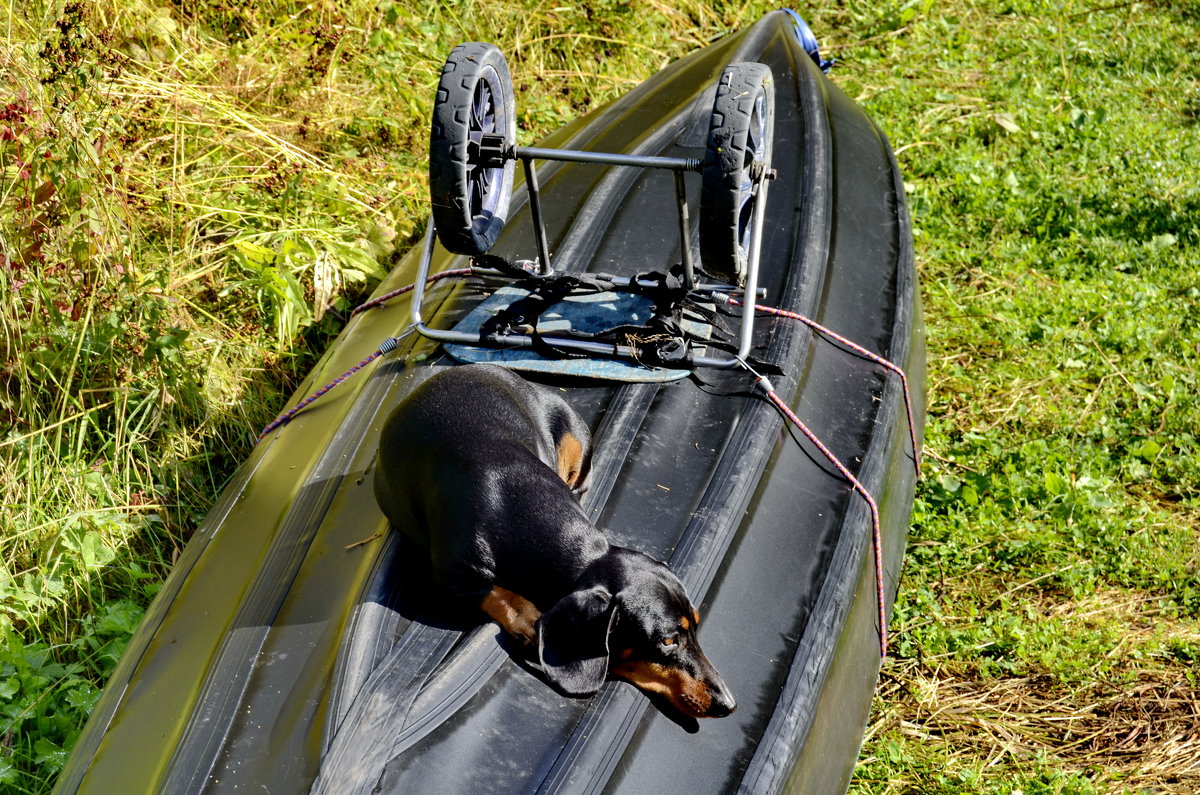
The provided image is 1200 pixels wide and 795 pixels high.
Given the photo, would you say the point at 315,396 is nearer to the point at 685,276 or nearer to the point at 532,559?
the point at 685,276

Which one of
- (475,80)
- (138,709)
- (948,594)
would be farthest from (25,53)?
(948,594)

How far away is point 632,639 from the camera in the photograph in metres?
2.33

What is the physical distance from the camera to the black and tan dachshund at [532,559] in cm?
232

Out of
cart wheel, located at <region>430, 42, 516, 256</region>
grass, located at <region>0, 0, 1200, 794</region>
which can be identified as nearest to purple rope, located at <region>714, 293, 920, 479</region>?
grass, located at <region>0, 0, 1200, 794</region>

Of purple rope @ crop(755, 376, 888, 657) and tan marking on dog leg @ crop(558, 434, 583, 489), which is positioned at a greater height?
tan marking on dog leg @ crop(558, 434, 583, 489)

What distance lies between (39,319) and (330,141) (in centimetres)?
204

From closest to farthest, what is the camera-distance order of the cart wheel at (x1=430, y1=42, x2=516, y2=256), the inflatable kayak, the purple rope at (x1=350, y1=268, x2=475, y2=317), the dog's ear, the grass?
the dog's ear → the inflatable kayak → the cart wheel at (x1=430, y1=42, x2=516, y2=256) → the grass → the purple rope at (x1=350, y1=268, x2=475, y2=317)

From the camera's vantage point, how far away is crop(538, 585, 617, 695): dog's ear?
2.29 metres

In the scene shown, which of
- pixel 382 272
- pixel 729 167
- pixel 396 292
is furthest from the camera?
pixel 382 272

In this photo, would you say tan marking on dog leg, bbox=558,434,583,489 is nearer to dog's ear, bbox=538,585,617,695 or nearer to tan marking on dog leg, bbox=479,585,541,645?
tan marking on dog leg, bbox=479,585,541,645

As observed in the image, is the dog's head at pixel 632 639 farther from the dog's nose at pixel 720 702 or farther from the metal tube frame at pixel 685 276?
the metal tube frame at pixel 685 276

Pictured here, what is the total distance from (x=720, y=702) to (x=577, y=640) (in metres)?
0.36

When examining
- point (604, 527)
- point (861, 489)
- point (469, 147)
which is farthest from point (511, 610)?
point (469, 147)

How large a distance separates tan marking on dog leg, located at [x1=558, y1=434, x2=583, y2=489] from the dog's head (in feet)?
1.74
